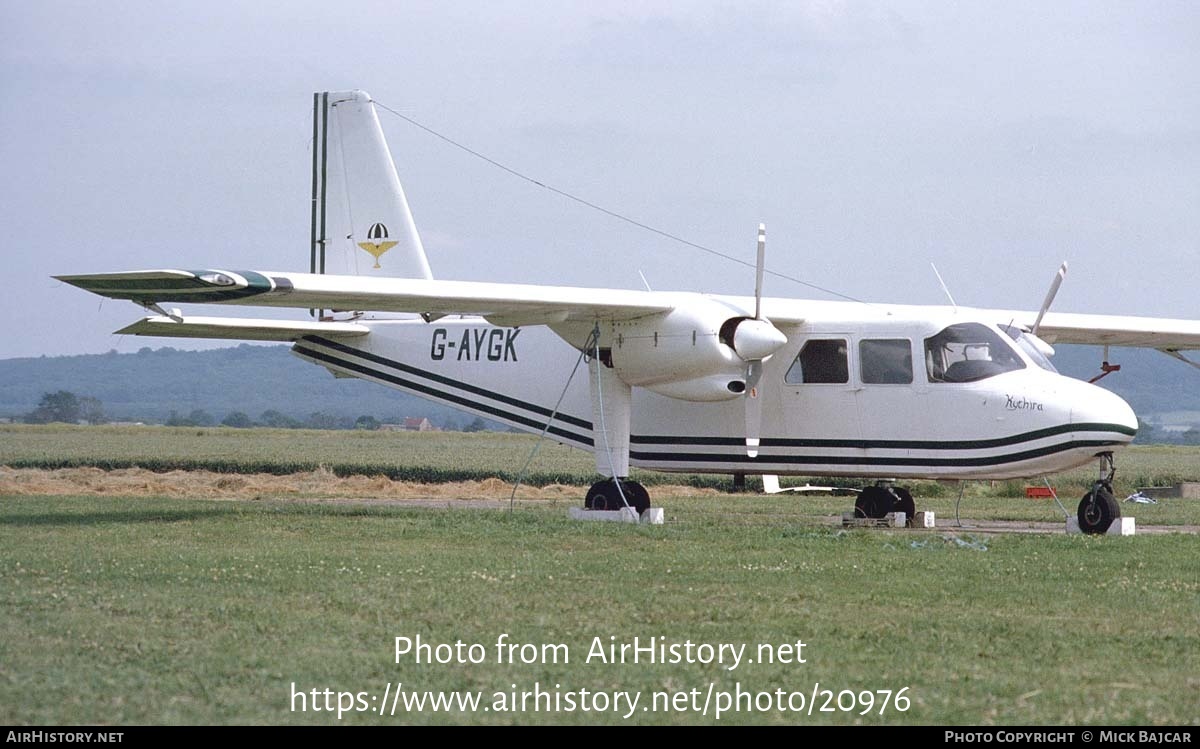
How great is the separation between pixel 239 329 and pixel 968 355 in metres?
11.2

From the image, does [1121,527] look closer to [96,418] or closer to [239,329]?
[239,329]

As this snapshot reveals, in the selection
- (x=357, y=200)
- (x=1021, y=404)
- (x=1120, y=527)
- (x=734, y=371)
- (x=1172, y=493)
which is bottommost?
(x=1172, y=493)

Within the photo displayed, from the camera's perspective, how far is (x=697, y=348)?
19.2m

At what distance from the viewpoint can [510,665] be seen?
874cm

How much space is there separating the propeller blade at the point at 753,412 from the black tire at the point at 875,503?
6.69ft

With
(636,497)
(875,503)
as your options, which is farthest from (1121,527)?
(636,497)

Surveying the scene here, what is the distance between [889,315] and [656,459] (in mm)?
4145

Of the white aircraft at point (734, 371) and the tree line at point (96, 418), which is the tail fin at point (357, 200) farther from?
the tree line at point (96, 418)

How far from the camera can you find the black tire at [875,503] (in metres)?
21.1

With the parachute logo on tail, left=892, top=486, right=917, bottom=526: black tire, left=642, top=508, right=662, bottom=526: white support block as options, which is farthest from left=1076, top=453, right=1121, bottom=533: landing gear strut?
the parachute logo on tail

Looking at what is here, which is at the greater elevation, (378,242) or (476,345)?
(378,242)

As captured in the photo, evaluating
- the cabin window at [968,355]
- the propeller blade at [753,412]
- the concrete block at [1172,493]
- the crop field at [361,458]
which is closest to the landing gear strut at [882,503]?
the propeller blade at [753,412]
